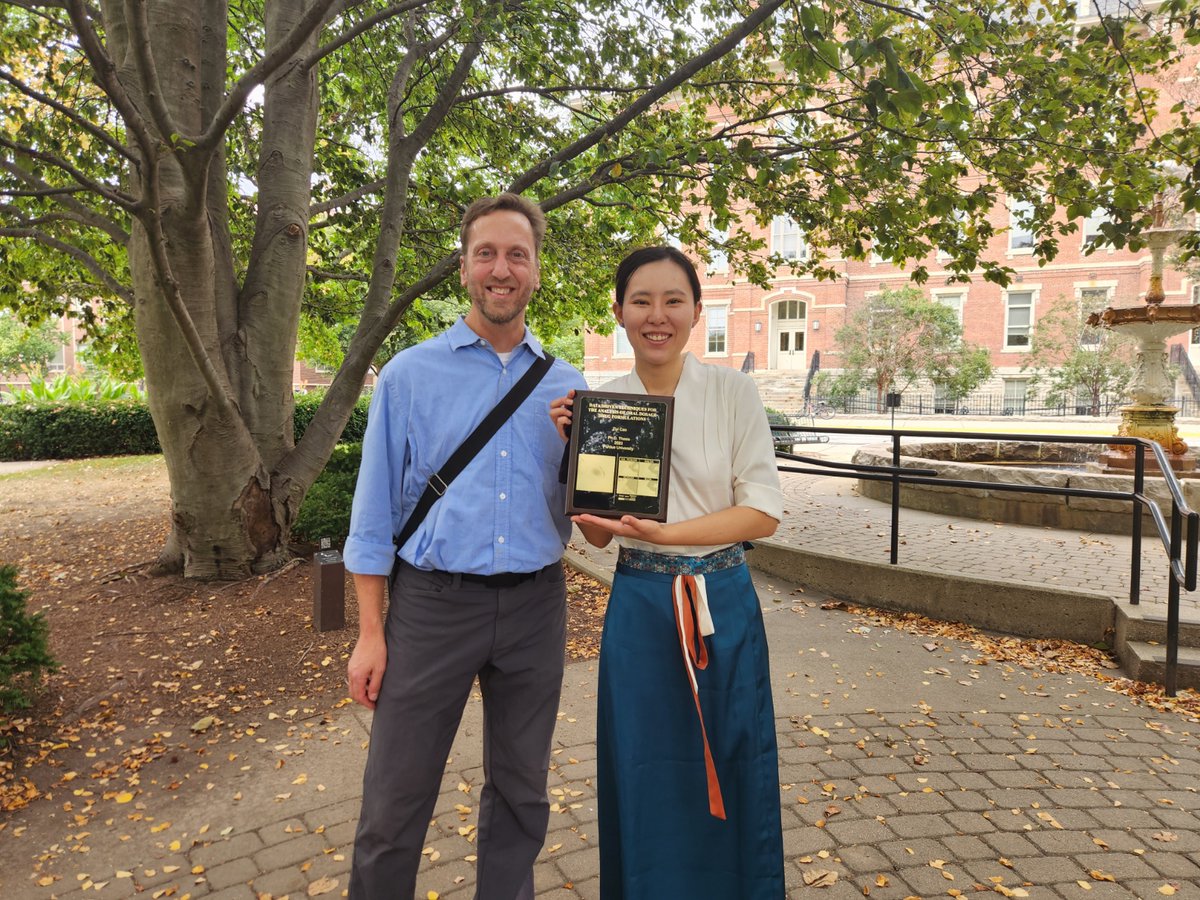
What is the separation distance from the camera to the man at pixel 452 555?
2109 millimetres

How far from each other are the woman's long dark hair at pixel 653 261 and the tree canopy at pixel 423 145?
7.23 feet

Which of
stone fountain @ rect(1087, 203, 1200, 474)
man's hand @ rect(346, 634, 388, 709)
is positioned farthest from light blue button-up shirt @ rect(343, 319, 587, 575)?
stone fountain @ rect(1087, 203, 1200, 474)

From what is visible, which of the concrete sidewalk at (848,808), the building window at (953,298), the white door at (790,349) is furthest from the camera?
the white door at (790,349)

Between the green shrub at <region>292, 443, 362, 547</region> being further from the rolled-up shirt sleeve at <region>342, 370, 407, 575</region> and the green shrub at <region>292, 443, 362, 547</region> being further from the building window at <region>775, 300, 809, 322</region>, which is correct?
the building window at <region>775, 300, 809, 322</region>

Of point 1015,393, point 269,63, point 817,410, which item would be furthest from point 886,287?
A: point 269,63

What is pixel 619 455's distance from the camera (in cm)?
206

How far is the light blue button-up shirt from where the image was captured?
2.11 m

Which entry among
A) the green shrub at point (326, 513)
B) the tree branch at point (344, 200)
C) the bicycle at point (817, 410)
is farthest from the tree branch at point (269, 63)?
the bicycle at point (817, 410)

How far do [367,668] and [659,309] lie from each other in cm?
137

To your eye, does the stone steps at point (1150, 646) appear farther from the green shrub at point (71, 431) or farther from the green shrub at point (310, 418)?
the green shrub at point (71, 431)

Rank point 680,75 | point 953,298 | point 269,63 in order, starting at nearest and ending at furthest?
point 269,63, point 680,75, point 953,298

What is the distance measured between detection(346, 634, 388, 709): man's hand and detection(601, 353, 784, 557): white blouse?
2.75 ft

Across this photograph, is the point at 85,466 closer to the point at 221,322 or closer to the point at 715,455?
the point at 221,322

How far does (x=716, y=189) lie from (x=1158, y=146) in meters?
3.34
